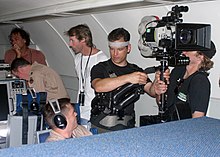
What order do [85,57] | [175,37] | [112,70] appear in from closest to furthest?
[175,37]
[112,70]
[85,57]

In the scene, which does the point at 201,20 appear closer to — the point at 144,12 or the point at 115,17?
the point at 144,12

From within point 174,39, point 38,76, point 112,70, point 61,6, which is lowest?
point 38,76

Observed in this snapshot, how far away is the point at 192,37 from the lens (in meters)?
2.00

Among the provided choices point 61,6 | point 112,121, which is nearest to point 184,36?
point 112,121

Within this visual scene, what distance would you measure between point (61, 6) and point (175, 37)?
68.8 inches

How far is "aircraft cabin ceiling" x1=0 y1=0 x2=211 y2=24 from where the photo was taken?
2.67 metres

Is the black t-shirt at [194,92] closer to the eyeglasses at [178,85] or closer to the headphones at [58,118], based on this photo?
the eyeglasses at [178,85]

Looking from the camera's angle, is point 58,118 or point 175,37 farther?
point 58,118

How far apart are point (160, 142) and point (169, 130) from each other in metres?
0.13

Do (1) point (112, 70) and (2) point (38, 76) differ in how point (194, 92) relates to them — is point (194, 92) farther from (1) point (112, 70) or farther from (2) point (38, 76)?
(2) point (38, 76)

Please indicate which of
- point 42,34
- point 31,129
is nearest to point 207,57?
point 31,129

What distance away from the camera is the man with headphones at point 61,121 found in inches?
82.3

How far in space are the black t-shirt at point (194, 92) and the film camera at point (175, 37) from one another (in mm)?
186

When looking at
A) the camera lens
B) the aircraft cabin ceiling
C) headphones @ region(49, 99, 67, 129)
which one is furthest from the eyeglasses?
headphones @ region(49, 99, 67, 129)
